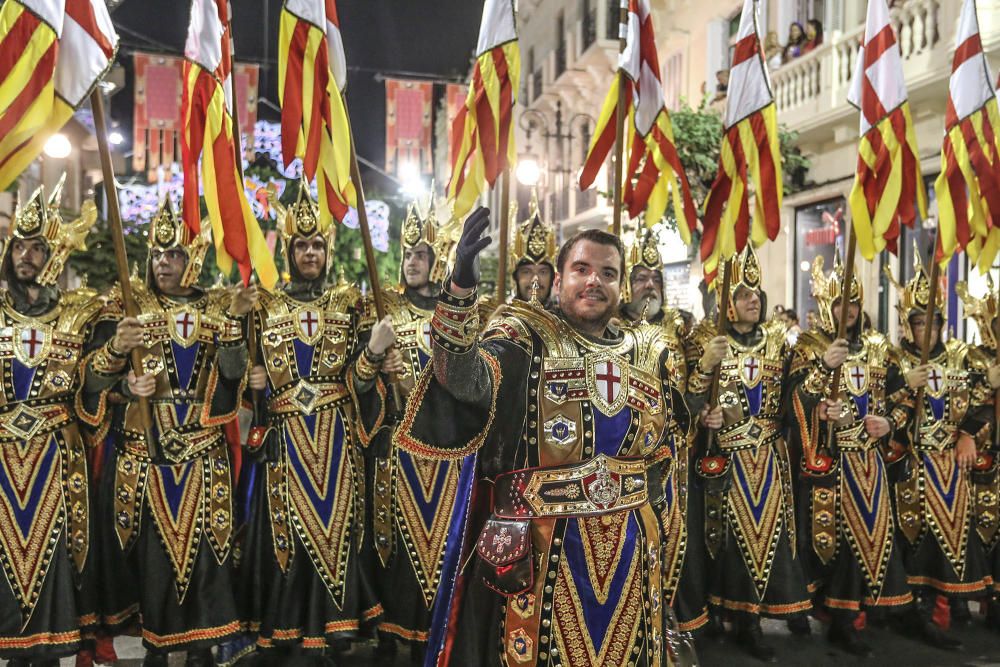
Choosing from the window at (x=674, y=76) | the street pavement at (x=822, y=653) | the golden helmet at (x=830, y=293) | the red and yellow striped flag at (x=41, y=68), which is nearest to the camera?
the red and yellow striped flag at (x=41, y=68)

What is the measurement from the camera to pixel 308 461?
182 inches

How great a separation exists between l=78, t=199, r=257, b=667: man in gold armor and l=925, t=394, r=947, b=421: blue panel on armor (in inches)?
167

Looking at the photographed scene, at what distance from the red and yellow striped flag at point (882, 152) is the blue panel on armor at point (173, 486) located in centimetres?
379

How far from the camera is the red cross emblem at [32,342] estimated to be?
427 cm

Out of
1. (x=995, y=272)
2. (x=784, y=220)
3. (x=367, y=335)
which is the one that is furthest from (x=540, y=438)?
(x=784, y=220)

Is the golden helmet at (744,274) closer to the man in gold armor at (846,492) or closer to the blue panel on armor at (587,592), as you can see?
the man in gold armor at (846,492)

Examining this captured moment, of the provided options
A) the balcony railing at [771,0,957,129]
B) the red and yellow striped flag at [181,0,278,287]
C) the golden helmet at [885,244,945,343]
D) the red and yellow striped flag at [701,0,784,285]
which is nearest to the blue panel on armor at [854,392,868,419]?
the golden helmet at [885,244,945,343]

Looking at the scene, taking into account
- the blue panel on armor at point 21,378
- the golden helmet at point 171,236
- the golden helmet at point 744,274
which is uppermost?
the golden helmet at point 171,236

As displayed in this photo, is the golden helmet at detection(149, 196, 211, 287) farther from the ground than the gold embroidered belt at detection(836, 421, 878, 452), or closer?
farther from the ground

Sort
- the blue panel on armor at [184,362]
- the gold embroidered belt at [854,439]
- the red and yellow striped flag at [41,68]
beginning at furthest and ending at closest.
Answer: the gold embroidered belt at [854,439] < the blue panel on armor at [184,362] < the red and yellow striped flag at [41,68]

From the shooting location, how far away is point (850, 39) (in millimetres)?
11258

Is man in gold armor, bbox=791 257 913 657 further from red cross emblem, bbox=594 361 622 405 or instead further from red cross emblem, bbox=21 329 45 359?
red cross emblem, bbox=21 329 45 359

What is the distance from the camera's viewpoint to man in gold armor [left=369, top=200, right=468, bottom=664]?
4.79 m

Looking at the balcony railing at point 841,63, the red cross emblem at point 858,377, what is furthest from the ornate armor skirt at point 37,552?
the balcony railing at point 841,63
